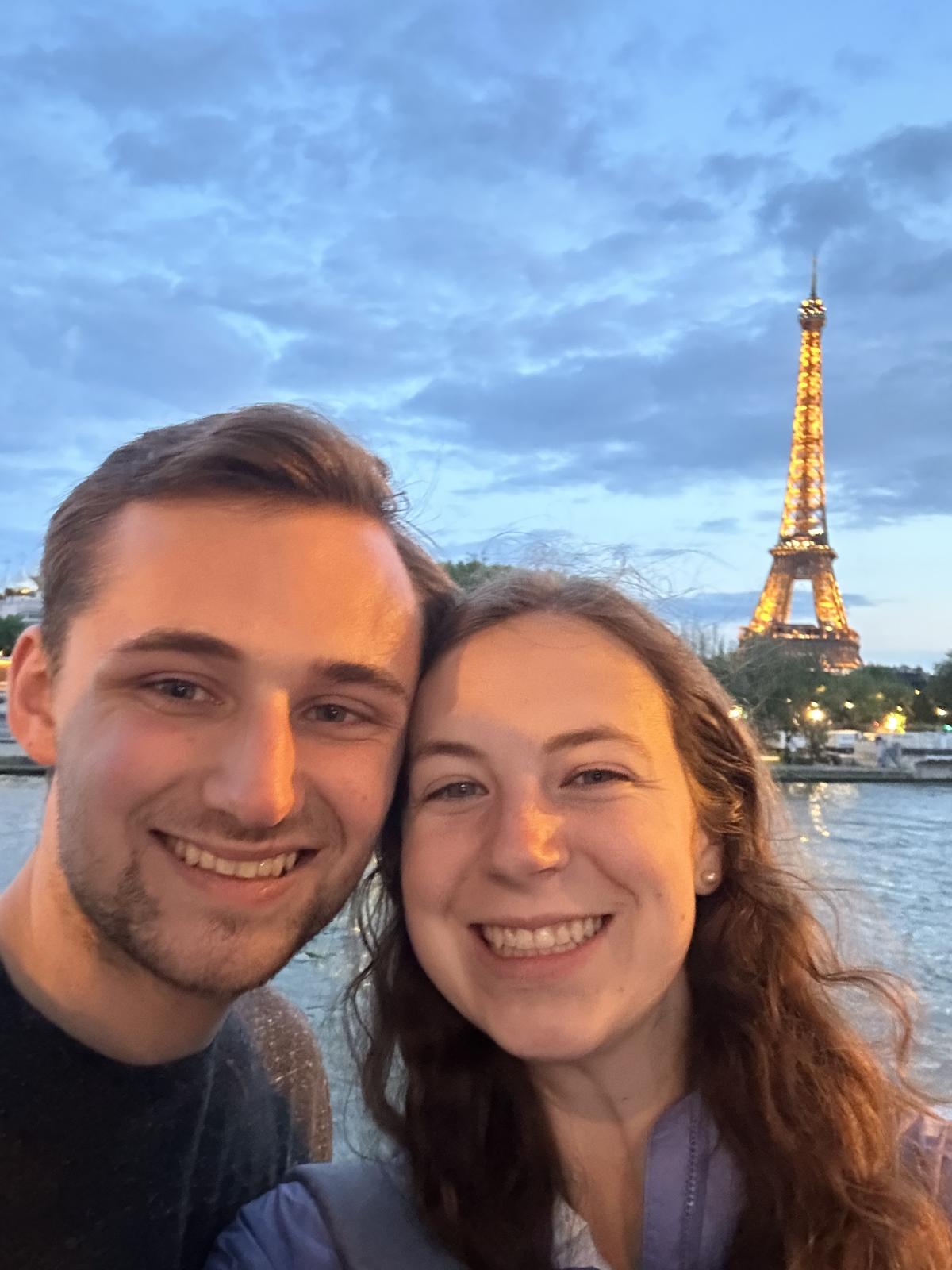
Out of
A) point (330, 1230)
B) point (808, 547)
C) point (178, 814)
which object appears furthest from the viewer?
point (808, 547)

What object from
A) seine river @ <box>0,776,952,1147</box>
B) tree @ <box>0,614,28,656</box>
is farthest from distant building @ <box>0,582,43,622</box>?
seine river @ <box>0,776,952,1147</box>

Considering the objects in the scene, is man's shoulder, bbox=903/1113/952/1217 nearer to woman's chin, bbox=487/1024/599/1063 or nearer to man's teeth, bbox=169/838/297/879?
woman's chin, bbox=487/1024/599/1063

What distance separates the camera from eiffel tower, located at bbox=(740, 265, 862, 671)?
4666cm

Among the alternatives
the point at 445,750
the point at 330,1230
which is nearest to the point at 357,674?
the point at 445,750

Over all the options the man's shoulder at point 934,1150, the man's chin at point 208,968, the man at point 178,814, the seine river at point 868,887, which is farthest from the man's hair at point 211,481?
the man's shoulder at point 934,1150

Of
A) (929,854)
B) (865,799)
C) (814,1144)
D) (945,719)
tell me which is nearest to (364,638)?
(814,1144)

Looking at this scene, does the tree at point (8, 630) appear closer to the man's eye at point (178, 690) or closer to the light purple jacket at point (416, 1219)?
the man's eye at point (178, 690)

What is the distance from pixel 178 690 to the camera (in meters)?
1.81

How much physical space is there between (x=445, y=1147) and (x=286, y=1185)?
27 centimetres

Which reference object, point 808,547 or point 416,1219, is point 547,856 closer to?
point 416,1219

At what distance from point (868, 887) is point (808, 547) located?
4323 cm

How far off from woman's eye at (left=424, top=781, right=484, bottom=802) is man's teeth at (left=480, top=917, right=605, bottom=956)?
219mm

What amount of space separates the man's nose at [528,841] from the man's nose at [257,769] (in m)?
0.35

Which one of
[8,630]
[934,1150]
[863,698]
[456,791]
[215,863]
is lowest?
[934,1150]
